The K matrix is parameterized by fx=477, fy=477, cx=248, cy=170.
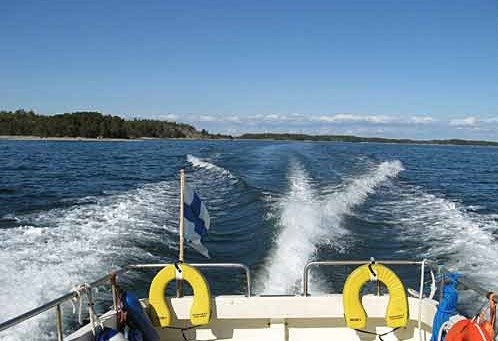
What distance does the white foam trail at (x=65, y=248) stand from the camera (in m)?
6.89

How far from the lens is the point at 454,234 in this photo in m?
12.2

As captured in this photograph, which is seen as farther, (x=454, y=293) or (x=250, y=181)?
(x=250, y=181)

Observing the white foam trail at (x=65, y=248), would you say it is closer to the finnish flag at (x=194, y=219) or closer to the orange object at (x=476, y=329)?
the finnish flag at (x=194, y=219)

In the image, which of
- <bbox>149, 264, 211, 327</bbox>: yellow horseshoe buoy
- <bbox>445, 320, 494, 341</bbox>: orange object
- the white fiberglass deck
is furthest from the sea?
<bbox>445, 320, 494, 341</bbox>: orange object

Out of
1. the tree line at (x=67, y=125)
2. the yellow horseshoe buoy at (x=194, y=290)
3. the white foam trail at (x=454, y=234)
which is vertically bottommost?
the white foam trail at (x=454, y=234)

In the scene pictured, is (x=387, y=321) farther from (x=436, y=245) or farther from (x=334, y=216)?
(x=334, y=216)

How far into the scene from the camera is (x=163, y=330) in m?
4.87

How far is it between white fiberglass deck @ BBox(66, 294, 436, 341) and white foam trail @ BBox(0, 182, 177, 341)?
6.99 ft

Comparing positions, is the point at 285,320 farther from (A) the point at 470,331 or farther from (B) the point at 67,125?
(B) the point at 67,125

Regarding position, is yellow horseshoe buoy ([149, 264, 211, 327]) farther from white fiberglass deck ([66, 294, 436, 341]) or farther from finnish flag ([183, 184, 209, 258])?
finnish flag ([183, 184, 209, 258])

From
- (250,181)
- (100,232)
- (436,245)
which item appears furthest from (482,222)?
(100,232)

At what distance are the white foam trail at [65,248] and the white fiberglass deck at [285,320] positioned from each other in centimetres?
213

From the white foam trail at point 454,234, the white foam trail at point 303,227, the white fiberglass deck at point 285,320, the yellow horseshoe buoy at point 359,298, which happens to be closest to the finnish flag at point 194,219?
the white fiberglass deck at point 285,320

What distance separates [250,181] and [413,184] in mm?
8767
